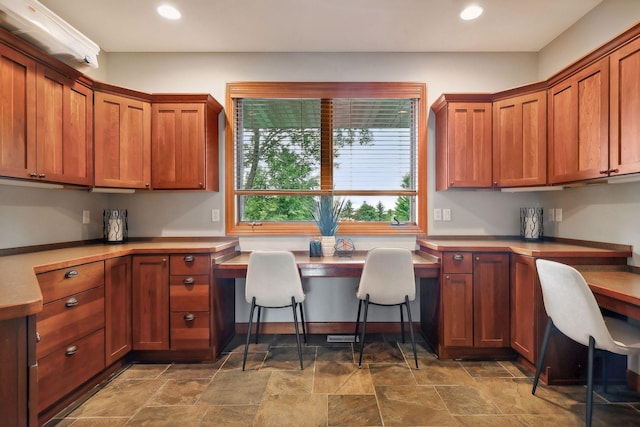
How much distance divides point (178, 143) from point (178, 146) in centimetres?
3

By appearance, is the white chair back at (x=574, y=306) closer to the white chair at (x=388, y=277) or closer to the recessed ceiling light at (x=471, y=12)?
the white chair at (x=388, y=277)

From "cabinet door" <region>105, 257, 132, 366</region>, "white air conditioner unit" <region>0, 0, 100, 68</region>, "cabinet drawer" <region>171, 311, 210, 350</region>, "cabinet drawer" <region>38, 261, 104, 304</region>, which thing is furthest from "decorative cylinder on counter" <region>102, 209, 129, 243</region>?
"white air conditioner unit" <region>0, 0, 100, 68</region>

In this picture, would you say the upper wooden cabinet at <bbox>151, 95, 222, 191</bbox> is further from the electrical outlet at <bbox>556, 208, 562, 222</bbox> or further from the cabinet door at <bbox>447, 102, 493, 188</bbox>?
the electrical outlet at <bbox>556, 208, 562, 222</bbox>

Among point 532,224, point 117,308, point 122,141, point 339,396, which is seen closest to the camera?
point 339,396

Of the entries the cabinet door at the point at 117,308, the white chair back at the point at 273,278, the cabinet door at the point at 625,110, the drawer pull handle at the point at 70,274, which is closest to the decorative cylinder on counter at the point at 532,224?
the cabinet door at the point at 625,110

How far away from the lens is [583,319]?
1.64 m

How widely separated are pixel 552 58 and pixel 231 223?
11.4 ft

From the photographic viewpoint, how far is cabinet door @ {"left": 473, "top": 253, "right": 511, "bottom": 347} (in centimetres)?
247

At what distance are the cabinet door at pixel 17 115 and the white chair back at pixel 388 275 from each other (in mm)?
2374

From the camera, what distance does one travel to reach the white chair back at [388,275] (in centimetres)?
233

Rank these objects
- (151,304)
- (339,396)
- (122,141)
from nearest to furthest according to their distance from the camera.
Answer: (339,396) < (151,304) < (122,141)

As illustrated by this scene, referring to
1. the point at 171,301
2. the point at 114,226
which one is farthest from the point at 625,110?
the point at 114,226

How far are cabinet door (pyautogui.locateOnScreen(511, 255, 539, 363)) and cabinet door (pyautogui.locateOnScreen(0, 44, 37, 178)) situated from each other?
11.4 ft

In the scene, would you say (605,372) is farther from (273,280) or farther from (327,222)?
(273,280)
